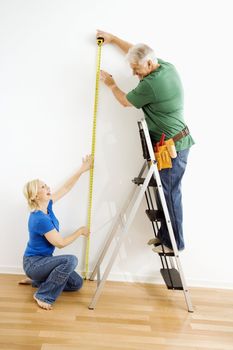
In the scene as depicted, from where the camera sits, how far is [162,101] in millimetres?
2648

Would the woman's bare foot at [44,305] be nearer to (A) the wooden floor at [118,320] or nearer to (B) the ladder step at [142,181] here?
(A) the wooden floor at [118,320]

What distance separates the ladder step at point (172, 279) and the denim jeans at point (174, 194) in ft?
0.70

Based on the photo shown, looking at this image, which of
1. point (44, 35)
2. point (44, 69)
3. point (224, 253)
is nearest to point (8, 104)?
point (44, 69)

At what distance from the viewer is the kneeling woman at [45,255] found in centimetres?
269

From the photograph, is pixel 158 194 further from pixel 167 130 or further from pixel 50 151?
pixel 50 151

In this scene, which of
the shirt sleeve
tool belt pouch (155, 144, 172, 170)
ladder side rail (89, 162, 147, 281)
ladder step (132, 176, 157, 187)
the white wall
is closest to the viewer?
the shirt sleeve

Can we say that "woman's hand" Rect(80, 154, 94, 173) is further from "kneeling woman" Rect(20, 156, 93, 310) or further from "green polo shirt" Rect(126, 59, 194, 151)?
"green polo shirt" Rect(126, 59, 194, 151)

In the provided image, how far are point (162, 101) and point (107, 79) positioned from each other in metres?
0.52

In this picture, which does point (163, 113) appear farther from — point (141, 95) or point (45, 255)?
point (45, 255)

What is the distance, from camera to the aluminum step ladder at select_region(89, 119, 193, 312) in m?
2.66

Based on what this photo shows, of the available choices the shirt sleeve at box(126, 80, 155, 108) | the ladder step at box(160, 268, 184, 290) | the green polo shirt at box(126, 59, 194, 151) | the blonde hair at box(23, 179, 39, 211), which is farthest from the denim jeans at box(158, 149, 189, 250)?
the blonde hair at box(23, 179, 39, 211)

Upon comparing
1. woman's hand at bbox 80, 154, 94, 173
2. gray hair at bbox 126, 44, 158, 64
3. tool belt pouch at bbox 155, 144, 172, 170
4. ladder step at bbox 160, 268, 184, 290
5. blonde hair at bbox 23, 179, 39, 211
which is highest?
gray hair at bbox 126, 44, 158, 64

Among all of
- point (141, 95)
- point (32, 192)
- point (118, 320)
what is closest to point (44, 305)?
point (118, 320)

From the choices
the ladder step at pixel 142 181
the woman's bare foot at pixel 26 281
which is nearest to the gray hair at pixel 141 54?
the ladder step at pixel 142 181
